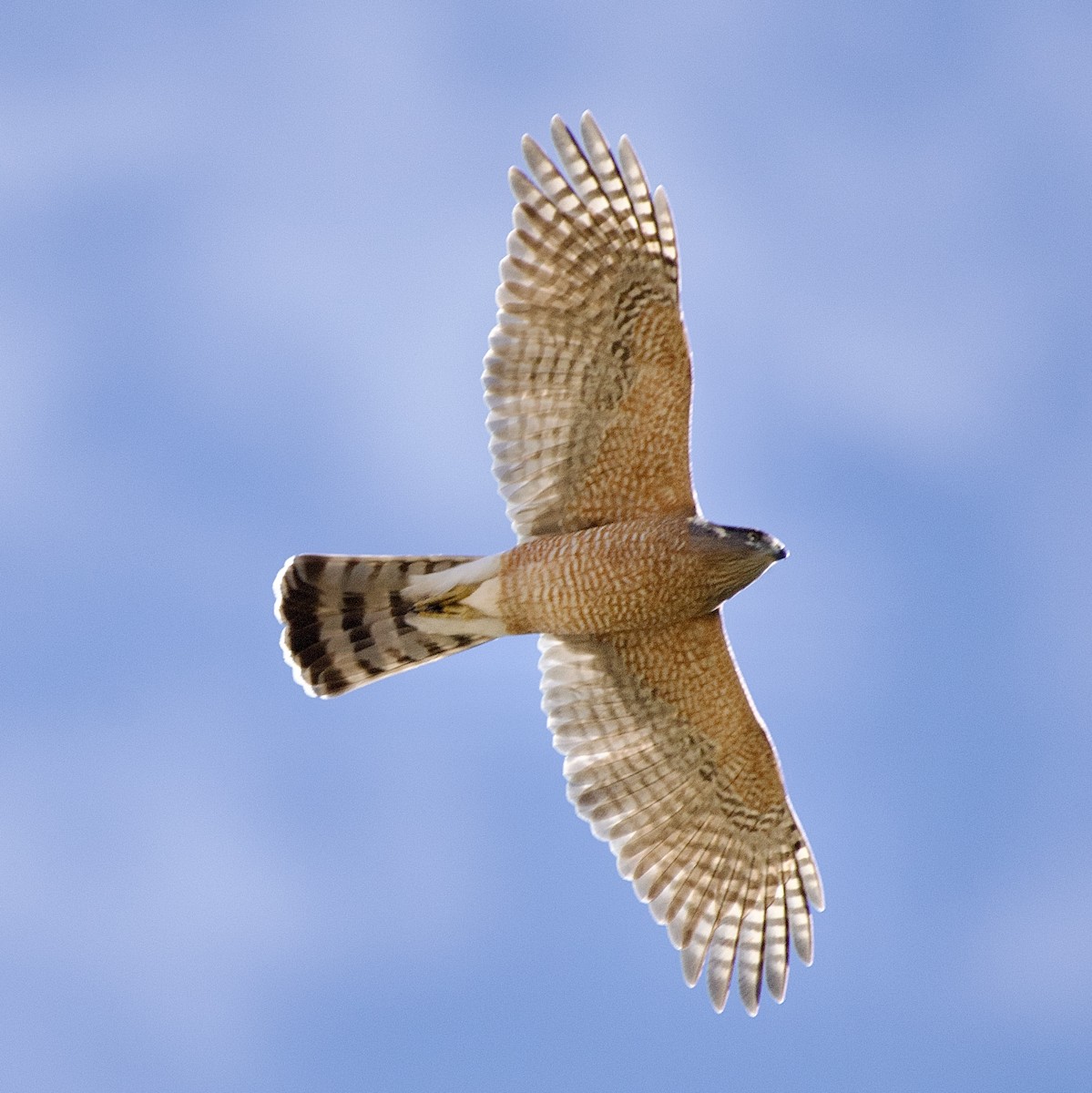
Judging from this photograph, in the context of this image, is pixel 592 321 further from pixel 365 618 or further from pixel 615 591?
pixel 365 618

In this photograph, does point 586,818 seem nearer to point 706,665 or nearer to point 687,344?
point 706,665

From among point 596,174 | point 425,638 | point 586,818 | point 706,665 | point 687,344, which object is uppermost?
point 596,174

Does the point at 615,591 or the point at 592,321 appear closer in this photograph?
the point at 592,321

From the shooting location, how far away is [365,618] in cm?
1243

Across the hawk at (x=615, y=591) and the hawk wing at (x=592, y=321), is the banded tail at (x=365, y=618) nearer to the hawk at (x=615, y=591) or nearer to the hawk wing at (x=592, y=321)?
the hawk at (x=615, y=591)

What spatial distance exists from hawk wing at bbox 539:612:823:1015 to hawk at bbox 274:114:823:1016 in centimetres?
1

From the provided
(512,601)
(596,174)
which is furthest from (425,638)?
(596,174)

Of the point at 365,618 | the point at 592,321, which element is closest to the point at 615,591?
the point at 592,321

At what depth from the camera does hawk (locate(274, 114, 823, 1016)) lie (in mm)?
11492

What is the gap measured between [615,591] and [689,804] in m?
1.80

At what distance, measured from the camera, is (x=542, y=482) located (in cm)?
1195

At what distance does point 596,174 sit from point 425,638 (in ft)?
10.6

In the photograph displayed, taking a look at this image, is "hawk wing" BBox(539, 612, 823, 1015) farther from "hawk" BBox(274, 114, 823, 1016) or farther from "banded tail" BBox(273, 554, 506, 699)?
"banded tail" BBox(273, 554, 506, 699)

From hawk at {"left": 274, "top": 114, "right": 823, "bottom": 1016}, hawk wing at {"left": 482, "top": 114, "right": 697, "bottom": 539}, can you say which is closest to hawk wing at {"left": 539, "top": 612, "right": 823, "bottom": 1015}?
hawk at {"left": 274, "top": 114, "right": 823, "bottom": 1016}
